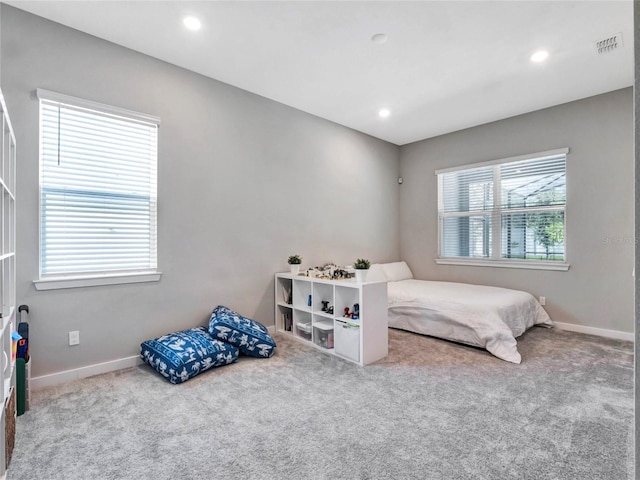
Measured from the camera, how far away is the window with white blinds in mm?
2484

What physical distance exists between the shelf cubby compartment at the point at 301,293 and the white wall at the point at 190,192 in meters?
0.34

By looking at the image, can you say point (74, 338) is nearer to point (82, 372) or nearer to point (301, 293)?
point (82, 372)

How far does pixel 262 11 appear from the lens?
2.38 meters

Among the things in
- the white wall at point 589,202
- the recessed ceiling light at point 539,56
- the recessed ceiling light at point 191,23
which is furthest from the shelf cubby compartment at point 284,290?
the recessed ceiling light at point 539,56

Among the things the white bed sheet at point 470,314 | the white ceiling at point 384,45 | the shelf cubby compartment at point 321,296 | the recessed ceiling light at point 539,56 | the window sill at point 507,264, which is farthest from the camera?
the window sill at point 507,264

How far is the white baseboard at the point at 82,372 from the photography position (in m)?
2.41

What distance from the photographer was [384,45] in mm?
2787

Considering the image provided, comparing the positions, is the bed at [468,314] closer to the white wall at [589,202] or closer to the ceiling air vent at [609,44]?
the white wall at [589,202]

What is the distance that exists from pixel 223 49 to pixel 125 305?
233 cm

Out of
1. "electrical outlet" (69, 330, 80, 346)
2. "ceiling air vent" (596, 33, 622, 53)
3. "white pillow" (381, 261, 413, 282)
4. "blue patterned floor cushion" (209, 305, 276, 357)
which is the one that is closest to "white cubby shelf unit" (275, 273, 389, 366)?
"blue patterned floor cushion" (209, 305, 276, 357)

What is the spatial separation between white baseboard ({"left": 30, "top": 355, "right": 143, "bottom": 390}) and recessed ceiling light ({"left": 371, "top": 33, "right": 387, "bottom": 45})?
331cm

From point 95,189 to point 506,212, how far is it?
473 centimetres

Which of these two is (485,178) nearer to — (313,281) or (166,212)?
(313,281)

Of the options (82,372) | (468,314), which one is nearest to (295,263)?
(468,314)
